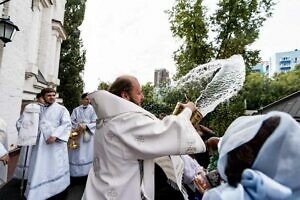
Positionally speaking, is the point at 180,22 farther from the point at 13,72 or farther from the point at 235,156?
the point at 235,156

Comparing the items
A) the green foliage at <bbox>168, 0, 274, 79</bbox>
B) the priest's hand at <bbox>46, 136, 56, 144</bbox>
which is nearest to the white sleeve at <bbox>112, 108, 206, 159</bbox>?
the priest's hand at <bbox>46, 136, 56, 144</bbox>

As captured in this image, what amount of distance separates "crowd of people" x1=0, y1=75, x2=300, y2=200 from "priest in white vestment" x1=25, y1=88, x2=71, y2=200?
0.05ft

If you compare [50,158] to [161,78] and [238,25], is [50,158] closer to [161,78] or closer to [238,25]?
[161,78]

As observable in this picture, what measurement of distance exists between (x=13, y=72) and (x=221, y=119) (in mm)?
5525

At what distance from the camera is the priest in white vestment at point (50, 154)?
461 cm

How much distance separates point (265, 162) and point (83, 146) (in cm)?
559

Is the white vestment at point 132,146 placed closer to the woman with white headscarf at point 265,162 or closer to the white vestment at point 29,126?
the woman with white headscarf at point 265,162

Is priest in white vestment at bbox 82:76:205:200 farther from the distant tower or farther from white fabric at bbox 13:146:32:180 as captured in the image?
white fabric at bbox 13:146:32:180

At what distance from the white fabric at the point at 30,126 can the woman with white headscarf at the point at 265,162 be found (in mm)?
4122

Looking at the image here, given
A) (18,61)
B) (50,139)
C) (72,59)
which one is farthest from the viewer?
(72,59)

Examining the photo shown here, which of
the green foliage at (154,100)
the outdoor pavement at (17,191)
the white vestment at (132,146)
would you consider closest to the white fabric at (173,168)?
the white vestment at (132,146)

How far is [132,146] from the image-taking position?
2.03 meters

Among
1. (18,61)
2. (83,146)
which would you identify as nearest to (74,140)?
(83,146)

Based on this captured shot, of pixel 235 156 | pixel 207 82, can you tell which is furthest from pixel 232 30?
pixel 235 156
